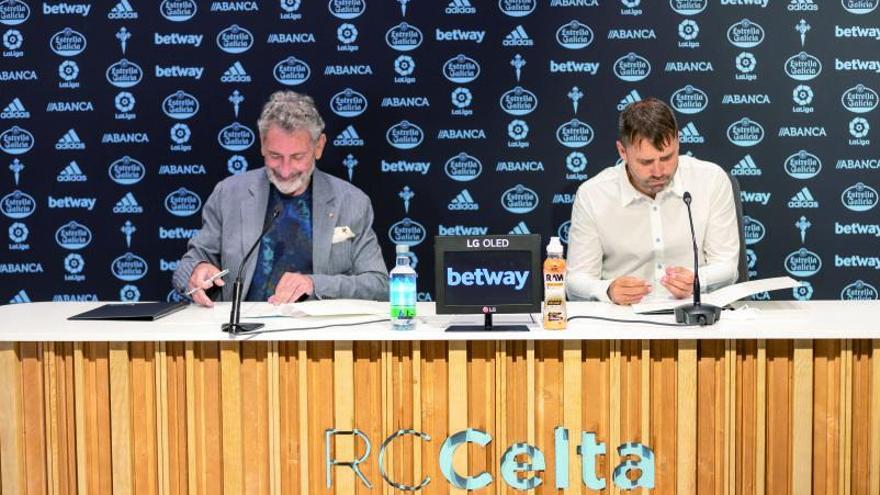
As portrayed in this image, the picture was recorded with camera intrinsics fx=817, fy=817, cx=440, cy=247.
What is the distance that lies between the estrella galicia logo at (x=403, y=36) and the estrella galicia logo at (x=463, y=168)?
592 mm

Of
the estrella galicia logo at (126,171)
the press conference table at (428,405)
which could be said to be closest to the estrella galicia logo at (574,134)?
the press conference table at (428,405)

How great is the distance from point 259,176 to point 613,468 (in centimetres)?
193

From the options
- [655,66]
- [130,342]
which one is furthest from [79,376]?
[655,66]

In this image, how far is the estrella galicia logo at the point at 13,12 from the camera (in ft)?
13.5

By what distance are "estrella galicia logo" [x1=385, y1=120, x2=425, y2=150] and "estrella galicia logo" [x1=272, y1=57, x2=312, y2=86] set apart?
500 millimetres

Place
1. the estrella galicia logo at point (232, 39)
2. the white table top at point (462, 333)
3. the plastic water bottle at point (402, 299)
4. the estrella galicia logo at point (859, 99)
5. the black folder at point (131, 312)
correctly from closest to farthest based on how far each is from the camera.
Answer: the white table top at point (462, 333) < the plastic water bottle at point (402, 299) < the black folder at point (131, 312) < the estrella galicia logo at point (859, 99) < the estrella galicia logo at point (232, 39)

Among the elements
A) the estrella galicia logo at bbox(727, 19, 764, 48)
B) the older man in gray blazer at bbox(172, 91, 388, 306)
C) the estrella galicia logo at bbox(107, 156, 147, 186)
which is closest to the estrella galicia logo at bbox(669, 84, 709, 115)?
the estrella galicia logo at bbox(727, 19, 764, 48)

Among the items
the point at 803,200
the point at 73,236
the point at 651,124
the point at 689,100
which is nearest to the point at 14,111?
the point at 73,236

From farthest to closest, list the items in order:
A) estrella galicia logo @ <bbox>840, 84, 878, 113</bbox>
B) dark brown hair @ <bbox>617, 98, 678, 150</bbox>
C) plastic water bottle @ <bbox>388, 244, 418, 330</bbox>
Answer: estrella galicia logo @ <bbox>840, 84, 878, 113</bbox>
dark brown hair @ <bbox>617, 98, 678, 150</bbox>
plastic water bottle @ <bbox>388, 244, 418, 330</bbox>

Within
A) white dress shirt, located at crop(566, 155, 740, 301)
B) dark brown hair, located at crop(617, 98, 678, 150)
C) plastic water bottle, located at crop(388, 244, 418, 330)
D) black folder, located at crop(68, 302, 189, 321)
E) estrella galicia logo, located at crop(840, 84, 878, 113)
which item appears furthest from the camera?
estrella galicia logo, located at crop(840, 84, 878, 113)

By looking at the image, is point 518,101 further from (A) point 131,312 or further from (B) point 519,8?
(A) point 131,312

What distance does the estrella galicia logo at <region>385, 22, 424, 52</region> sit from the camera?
404 cm

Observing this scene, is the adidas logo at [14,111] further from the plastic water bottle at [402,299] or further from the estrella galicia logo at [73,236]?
the plastic water bottle at [402,299]

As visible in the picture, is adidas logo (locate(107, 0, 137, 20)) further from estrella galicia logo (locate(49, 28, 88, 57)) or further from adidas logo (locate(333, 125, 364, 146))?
adidas logo (locate(333, 125, 364, 146))
